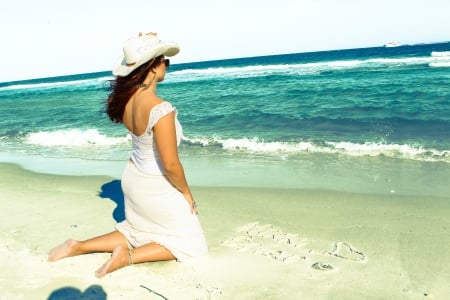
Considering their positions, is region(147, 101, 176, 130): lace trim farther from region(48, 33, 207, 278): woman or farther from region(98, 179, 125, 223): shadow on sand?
region(98, 179, 125, 223): shadow on sand

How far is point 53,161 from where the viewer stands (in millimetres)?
9016

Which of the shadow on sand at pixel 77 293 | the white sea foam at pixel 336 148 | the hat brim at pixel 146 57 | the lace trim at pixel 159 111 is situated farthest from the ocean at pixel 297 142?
the shadow on sand at pixel 77 293

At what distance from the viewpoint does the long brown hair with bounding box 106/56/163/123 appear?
10.8 feet

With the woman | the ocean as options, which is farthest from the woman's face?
the ocean

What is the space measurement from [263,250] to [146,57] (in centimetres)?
207

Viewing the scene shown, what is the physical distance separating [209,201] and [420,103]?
1057cm

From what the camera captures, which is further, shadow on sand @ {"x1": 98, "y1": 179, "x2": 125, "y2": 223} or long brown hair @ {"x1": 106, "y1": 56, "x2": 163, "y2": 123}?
shadow on sand @ {"x1": 98, "y1": 179, "x2": 125, "y2": 223}

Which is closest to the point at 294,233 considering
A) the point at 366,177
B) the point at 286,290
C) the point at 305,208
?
the point at 305,208

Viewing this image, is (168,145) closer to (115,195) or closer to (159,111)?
(159,111)

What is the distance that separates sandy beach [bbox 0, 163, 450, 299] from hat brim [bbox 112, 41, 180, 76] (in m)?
1.70

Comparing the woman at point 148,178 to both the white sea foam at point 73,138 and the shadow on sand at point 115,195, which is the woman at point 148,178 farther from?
the white sea foam at point 73,138

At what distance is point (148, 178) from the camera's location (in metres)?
3.58

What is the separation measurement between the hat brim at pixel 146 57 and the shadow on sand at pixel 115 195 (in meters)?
2.23

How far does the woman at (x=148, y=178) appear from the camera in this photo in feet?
10.5
